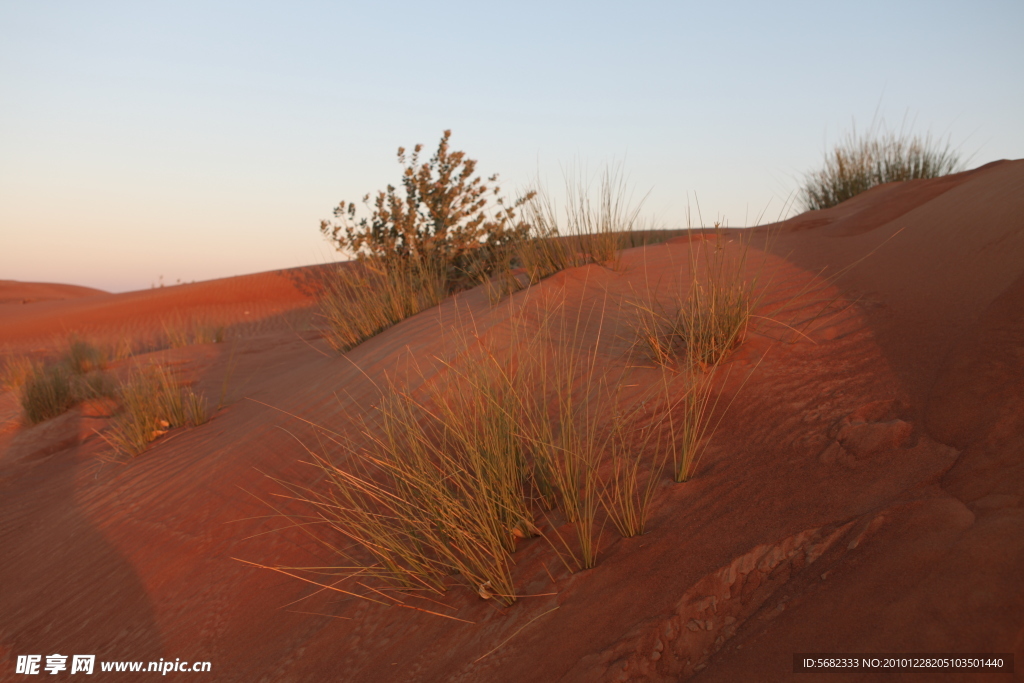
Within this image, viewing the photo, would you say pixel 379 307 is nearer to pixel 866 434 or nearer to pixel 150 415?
pixel 150 415

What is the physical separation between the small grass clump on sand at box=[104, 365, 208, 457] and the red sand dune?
480 mm

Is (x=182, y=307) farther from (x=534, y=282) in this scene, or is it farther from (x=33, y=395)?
(x=534, y=282)

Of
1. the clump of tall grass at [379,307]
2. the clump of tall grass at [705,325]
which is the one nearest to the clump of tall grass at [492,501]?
A: the clump of tall grass at [705,325]

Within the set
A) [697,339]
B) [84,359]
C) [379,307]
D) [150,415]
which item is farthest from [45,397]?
[697,339]

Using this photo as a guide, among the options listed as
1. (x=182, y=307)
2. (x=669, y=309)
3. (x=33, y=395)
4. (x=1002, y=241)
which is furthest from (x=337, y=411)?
(x=182, y=307)

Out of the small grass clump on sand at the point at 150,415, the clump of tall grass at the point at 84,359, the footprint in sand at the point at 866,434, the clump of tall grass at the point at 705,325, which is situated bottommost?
the small grass clump on sand at the point at 150,415

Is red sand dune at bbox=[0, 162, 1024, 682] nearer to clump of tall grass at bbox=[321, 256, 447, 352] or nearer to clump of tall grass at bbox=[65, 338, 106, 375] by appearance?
clump of tall grass at bbox=[321, 256, 447, 352]

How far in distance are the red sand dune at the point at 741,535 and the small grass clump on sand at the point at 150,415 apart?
1.57ft

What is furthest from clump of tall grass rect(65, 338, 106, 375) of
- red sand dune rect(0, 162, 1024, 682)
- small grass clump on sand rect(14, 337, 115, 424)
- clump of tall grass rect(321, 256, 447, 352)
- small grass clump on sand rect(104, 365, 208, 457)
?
red sand dune rect(0, 162, 1024, 682)

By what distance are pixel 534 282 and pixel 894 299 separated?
9.92 feet

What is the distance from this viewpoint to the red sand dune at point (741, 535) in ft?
6.16

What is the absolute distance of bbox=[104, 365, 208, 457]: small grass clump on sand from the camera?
6.08 metres

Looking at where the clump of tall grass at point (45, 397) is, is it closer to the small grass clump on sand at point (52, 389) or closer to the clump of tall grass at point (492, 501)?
the small grass clump on sand at point (52, 389)

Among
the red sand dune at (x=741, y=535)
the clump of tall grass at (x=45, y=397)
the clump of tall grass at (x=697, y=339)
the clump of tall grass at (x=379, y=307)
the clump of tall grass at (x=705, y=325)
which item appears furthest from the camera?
the clump of tall grass at (x=379, y=307)
